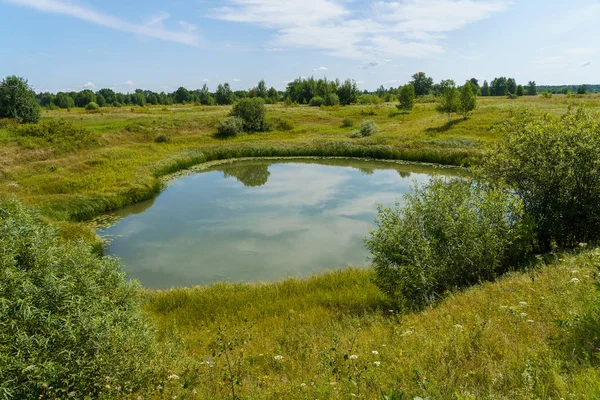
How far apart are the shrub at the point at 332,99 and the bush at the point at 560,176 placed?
88200 mm

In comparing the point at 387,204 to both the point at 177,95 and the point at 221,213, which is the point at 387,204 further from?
the point at 177,95

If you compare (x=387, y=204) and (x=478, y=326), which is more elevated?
(x=478, y=326)

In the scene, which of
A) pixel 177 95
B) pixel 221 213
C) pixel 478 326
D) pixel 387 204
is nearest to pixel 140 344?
pixel 478 326

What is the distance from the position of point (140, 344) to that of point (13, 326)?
5.50ft

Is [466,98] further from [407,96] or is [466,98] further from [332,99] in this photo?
[332,99]

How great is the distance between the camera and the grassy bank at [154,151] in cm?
2405

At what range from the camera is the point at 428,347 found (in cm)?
559

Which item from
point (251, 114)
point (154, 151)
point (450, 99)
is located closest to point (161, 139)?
point (154, 151)

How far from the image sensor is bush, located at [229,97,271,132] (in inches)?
2135

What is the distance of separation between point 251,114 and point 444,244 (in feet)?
159

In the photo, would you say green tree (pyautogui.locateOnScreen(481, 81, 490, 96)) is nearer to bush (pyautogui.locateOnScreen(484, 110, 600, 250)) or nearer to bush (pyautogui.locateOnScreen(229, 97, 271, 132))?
bush (pyautogui.locateOnScreen(229, 97, 271, 132))

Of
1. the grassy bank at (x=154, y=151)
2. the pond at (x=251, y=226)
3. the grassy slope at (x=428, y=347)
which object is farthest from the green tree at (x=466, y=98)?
the grassy slope at (x=428, y=347)

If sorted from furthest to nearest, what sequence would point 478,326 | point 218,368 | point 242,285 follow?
point 242,285
point 218,368
point 478,326

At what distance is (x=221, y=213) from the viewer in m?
22.4
